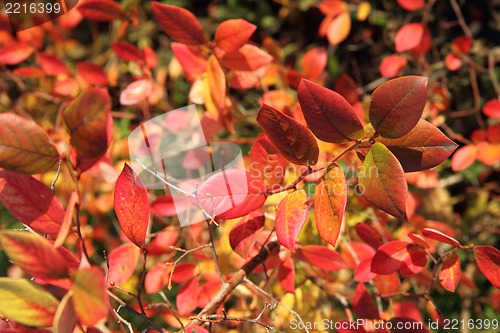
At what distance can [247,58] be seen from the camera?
816 millimetres

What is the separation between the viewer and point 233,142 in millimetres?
1045

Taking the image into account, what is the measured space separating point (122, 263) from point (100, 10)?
50 centimetres

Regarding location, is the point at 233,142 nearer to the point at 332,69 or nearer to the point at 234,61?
the point at 234,61

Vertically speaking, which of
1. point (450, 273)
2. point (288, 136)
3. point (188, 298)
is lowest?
point (188, 298)

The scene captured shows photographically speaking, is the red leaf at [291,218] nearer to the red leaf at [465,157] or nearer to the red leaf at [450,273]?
the red leaf at [450,273]

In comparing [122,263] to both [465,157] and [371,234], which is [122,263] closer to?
[371,234]

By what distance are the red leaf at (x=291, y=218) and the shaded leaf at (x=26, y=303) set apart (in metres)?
0.25

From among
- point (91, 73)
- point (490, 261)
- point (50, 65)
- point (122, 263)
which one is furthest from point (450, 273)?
point (50, 65)

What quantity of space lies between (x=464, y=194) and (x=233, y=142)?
0.67m

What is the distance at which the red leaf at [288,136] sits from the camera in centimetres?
52

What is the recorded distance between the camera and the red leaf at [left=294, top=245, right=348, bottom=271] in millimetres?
739

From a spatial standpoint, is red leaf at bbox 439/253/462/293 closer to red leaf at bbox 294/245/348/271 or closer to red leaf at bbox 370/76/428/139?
red leaf at bbox 294/245/348/271

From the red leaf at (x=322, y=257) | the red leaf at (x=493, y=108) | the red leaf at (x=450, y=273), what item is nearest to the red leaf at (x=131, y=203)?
the red leaf at (x=322, y=257)

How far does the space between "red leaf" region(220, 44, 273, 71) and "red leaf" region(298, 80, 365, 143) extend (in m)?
0.32
